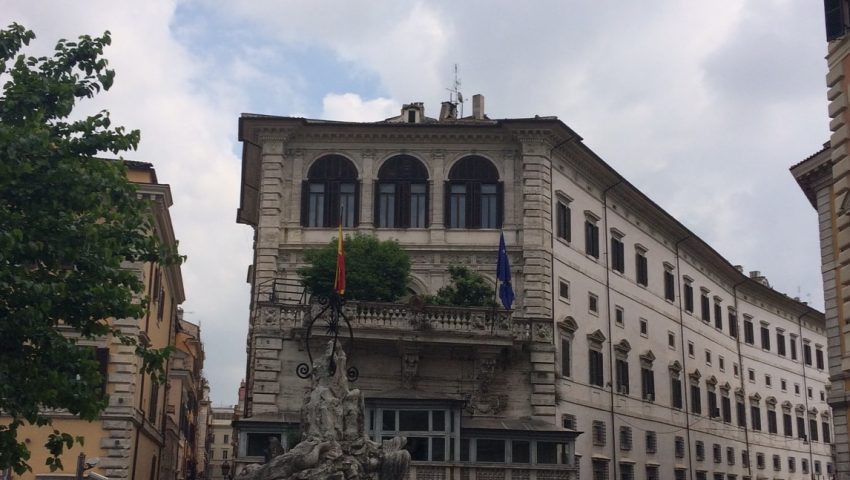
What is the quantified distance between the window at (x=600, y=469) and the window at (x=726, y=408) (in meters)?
16.9

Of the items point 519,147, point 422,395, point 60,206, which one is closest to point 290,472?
point 60,206

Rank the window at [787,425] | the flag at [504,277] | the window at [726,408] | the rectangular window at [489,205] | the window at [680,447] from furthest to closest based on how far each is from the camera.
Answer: the window at [787,425], the window at [726,408], the window at [680,447], the rectangular window at [489,205], the flag at [504,277]

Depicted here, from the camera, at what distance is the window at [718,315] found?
57109 millimetres

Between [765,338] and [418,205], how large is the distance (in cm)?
3232

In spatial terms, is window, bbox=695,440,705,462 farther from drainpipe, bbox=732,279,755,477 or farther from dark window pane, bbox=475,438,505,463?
dark window pane, bbox=475,438,505,463

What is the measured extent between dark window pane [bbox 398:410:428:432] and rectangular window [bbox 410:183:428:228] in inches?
335

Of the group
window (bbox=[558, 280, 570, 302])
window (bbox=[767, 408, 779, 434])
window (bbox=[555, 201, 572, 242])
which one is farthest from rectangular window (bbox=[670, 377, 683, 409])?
window (bbox=[767, 408, 779, 434])

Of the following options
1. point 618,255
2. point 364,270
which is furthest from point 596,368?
point 364,270

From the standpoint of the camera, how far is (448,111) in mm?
46125

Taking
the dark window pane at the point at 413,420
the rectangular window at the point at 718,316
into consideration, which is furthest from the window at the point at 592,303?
the rectangular window at the point at 718,316

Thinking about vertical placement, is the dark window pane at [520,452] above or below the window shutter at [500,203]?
below

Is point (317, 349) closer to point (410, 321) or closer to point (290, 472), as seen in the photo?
point (410, 321)

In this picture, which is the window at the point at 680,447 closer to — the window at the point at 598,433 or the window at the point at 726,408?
the window at the point at 726,408

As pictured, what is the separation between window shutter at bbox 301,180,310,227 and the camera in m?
39.2
